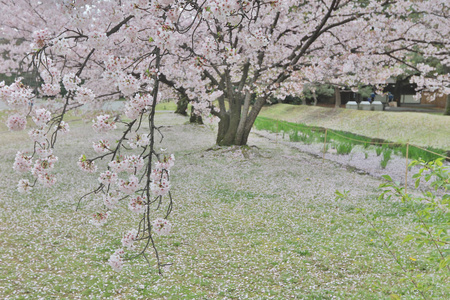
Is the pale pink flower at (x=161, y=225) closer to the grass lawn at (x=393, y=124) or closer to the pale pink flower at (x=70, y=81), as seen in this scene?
the pale pink flower at (x=70, y=81)

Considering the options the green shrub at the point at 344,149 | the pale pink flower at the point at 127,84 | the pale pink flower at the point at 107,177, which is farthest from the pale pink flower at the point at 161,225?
the green shrub at the point at 344,149

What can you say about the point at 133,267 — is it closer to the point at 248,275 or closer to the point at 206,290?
the point at 206,290

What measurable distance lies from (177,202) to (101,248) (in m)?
2.56

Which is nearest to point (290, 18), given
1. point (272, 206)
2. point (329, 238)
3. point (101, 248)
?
point (272, 206)

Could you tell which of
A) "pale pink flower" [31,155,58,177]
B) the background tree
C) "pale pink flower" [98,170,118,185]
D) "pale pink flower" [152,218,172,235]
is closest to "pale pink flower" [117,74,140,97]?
"pale pink flower" [98,170,118,185]

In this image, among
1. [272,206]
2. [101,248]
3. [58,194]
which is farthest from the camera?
[58,194]

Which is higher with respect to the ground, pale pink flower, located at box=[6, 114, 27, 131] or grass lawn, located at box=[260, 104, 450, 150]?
pale pink flower, located at box=[6, 114, 27, 131]

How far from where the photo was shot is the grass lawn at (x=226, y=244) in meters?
4.16

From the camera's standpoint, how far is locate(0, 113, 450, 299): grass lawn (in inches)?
164

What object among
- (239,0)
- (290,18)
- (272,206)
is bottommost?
(272,206)

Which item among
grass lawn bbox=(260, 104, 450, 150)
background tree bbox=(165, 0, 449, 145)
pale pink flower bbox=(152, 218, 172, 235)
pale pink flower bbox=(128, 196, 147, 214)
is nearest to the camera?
pale pink flower bbox=(128, 196, 147, 214)

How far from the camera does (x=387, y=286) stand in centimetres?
416

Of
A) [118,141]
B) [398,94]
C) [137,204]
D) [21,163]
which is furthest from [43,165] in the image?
[398,94]

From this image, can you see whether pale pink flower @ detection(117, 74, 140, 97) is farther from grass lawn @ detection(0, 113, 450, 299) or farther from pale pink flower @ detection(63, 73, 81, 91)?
grass lawn @ detection(0, 113, 450, 299)
